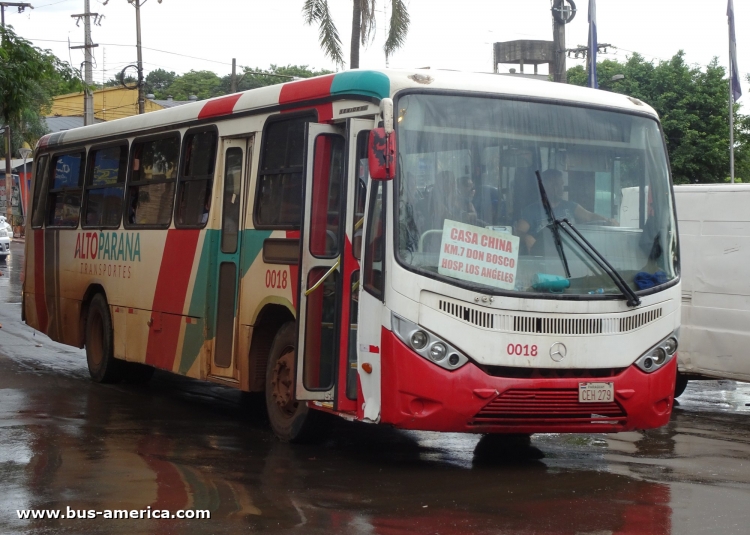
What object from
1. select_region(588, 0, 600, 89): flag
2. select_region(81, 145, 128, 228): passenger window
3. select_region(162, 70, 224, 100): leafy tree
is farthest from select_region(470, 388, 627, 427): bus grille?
select_region(162, 70, 224, 100): leafy tree

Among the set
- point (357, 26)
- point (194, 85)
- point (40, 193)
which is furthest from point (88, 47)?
point (194, 85)

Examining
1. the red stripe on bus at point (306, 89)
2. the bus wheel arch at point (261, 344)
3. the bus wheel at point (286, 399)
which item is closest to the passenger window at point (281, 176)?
the red stripe on bus at point (306, 89)

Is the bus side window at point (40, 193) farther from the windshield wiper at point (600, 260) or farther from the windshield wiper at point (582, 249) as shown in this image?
the windshield wiper at point (600, 260)

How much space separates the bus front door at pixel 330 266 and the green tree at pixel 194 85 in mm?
82301

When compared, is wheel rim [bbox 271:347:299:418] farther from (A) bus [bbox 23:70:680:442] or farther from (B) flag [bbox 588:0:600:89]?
(B) flag [bbox 588:0:600:89]

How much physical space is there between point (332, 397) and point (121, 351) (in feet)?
15.9

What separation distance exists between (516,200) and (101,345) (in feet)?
22.4

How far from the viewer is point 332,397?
8289 mm

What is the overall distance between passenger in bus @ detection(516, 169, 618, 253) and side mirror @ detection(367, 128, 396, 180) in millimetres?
1045

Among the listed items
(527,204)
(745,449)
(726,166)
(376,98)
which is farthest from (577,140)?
(726,166)

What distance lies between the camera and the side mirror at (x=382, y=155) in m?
7.56

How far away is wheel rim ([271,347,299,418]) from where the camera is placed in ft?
30.1

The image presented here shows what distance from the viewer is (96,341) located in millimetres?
13289

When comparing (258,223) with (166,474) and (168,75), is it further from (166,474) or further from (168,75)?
(168,75)
